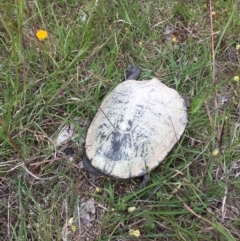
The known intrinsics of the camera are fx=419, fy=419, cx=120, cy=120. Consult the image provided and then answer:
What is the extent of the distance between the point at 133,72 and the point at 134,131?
0.45 meters

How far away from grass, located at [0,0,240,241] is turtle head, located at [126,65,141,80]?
56 mm

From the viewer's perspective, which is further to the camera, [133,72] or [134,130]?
Result: [133,72]

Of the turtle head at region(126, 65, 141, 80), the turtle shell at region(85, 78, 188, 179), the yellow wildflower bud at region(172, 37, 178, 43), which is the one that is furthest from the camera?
the yellow wildflower bud at region(172, 37, 178, 43)

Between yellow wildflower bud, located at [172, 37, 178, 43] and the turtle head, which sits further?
yellow wildflower bud, located at [172, 37, 178, 43]

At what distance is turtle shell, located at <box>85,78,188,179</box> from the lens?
1855 millimetres

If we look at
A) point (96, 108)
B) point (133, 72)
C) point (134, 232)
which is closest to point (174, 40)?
point (133, 72)

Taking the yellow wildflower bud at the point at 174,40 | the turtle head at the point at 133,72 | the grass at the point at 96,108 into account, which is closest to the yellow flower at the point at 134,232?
the grass at the point at 96,108

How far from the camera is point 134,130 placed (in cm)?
188

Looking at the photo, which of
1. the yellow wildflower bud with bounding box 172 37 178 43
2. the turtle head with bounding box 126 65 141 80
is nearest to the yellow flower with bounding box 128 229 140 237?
the turtle head with bounding box 126 65 141 80

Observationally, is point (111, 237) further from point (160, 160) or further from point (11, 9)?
point (11, 9)

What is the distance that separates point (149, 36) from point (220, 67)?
0.43 meters

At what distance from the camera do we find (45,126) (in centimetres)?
207

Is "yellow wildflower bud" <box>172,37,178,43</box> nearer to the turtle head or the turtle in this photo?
the turtle head

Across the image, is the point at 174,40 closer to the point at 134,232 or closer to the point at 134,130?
the point at 134,130
